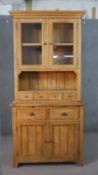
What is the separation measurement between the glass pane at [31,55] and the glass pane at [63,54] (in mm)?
175

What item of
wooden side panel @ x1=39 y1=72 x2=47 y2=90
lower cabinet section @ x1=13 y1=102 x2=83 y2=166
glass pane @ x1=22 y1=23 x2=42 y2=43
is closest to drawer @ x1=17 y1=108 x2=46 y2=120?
lower cabinet section @ x1=13 y1=102 x2=83 y2=166

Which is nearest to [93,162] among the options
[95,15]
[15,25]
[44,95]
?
[44,95]

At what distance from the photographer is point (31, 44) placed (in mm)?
3521

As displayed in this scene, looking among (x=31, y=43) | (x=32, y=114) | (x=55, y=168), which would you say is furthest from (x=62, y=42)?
(x=55, y=168)

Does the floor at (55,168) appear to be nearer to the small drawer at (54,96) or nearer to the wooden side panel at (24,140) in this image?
the wooden side panel at (24,140)

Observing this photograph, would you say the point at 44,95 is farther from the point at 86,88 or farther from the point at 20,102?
the point at 86,88

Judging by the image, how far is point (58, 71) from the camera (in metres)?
3.68

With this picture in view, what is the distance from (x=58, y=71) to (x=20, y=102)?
594mm

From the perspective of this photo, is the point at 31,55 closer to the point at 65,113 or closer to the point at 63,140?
the point at 65,113

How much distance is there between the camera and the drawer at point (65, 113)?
3.50m

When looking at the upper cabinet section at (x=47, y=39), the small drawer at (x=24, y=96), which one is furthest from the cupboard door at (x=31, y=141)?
the upper cabinet section at (x=47, y=39)

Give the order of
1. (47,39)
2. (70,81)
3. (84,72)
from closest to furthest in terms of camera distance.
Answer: (47,39) < (70,81) < (84,72)

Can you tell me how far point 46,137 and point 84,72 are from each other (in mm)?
1999

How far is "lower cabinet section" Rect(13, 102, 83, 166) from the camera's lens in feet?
11.5
